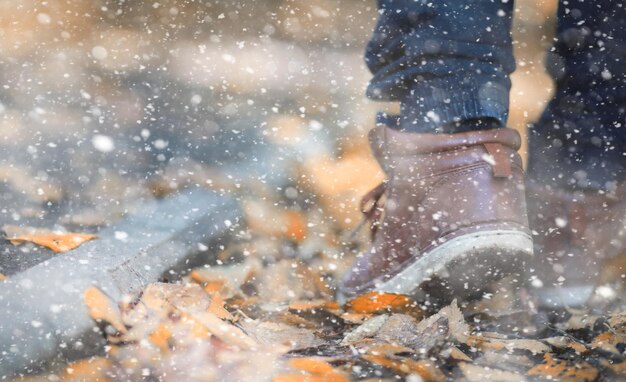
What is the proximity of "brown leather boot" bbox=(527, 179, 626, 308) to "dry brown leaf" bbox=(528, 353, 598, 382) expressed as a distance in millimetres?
365

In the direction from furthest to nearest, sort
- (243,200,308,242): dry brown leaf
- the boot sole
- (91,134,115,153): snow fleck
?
(91,134,115,153): snow fleck → (243,200,308,242): dry brown leaf → the boot sole

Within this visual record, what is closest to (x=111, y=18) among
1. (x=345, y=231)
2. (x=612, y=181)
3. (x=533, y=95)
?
(x=345, y=231)

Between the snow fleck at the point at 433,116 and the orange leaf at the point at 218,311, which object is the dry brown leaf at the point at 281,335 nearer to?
the orange leaf at the point at 218,311

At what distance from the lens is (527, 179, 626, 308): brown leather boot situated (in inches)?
38.8

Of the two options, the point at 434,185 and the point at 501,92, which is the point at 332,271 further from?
the point at 501,92

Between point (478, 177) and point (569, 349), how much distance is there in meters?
0.32

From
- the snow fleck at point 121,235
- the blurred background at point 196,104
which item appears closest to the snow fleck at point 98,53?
the blurred background at point 196,104

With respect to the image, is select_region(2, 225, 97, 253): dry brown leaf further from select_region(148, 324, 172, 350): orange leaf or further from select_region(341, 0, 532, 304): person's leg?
select_region(341, 0, 532, 304): person's leg

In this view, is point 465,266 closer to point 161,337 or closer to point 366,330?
point 366,330

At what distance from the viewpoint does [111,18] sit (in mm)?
1510

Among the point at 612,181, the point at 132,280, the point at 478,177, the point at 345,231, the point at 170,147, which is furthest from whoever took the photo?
the point at 170,147

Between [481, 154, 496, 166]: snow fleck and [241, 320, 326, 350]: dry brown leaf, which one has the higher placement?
[481, 154, 496, 166]: snow fleck

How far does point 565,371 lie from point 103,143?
131cm

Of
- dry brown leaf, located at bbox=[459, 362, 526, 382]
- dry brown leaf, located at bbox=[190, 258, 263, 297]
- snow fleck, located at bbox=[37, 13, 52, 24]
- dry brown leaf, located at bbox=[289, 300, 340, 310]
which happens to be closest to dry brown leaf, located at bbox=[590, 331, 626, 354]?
dry brown leaf, located at bbox=[459, 362, 526, 382]
